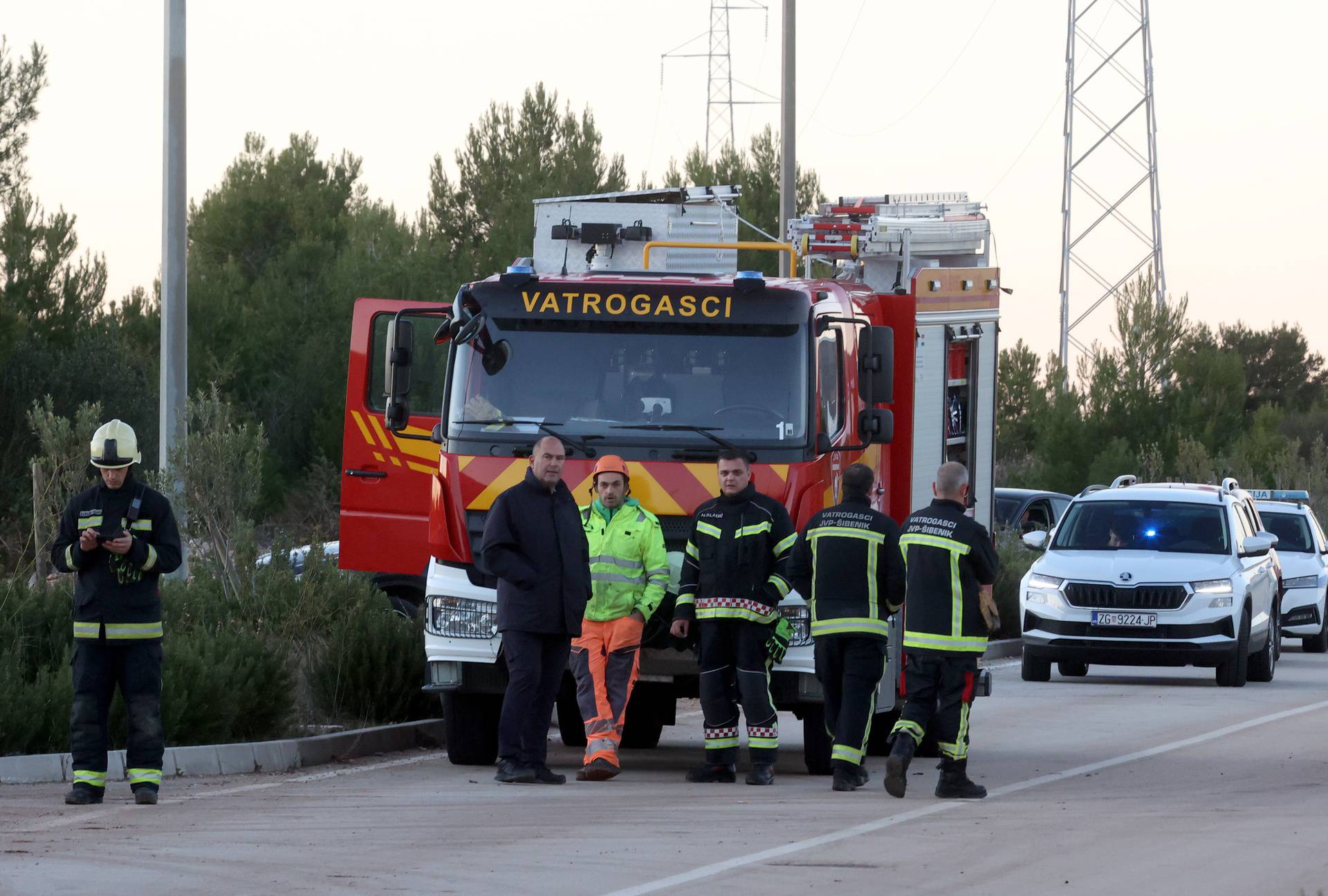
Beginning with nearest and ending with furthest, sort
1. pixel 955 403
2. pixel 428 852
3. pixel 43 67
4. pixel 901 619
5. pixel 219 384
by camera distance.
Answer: pixel 428 852 → pixel 901 619 → pixel 955 403 → pixel 43 67 → pixel 219 384

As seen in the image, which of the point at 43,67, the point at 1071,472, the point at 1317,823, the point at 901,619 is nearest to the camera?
the point at 1317,823

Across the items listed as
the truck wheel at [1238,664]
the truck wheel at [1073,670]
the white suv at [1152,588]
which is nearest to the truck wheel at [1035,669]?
the white suv at [1152,588]

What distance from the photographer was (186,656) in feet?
40.3

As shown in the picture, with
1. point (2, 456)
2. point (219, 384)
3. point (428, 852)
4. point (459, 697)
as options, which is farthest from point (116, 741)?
point (219, 384)

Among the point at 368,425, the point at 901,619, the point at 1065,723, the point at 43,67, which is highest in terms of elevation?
the point at 43,67

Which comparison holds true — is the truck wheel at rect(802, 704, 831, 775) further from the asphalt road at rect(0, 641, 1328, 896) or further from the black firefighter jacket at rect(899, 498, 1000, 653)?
the black firefighter jacket at rect(899, 498, 1000, 653)

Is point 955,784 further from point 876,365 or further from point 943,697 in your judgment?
point 876,365

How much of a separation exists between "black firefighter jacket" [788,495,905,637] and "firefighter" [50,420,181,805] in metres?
3.35

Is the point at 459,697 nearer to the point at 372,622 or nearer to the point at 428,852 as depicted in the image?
the point at 372,622

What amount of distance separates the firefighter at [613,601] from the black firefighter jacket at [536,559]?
0.20 meters

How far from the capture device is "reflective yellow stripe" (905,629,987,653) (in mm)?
11039

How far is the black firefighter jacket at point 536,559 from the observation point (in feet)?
37.0

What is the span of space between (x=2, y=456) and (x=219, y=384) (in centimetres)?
889

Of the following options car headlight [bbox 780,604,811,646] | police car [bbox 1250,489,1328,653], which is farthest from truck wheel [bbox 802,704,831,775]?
police car [bbox 1250,489,1328,653]
